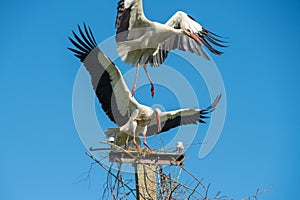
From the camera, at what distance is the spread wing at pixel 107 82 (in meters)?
4.39

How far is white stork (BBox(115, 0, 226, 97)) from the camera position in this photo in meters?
4.43

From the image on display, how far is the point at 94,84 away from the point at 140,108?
1.45 ft

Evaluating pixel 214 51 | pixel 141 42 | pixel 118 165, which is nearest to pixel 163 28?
pixel 141 42

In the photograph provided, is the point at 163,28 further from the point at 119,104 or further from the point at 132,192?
the point at 132,192

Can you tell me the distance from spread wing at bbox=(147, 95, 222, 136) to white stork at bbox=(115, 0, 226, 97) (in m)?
0.29

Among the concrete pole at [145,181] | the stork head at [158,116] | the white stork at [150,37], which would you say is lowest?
the concrete pole at [145,181]

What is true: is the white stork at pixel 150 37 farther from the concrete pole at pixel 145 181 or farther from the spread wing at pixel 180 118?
the concrete pole at pixel 145 181

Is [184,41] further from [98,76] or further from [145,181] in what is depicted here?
[145,181]

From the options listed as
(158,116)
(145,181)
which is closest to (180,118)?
(158,116)

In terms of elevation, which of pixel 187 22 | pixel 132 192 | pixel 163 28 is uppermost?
pixel 187 22

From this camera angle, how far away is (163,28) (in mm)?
4559

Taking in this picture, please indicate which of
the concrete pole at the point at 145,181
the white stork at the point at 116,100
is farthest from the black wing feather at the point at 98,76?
the concrete pole at the point at 145,181

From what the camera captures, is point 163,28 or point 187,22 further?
A: point 187,22

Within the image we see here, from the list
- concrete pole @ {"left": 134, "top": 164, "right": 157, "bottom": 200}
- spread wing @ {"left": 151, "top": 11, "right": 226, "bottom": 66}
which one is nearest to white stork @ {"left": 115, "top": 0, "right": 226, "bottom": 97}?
spread wing @ {"left": 151, "top": 11, "right": 226, "bottom": 66}
